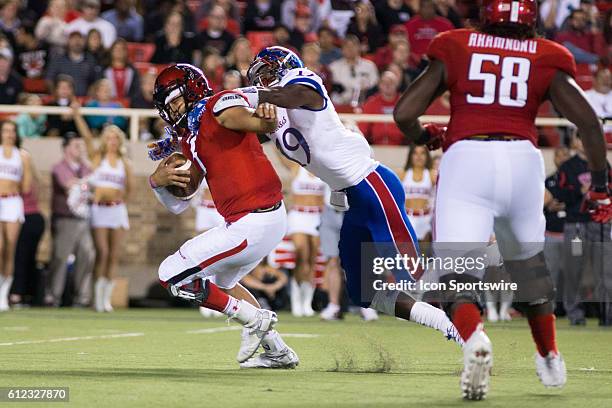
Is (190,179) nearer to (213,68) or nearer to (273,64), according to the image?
(273,64)

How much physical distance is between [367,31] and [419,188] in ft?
15.2

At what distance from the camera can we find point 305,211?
1548 cm

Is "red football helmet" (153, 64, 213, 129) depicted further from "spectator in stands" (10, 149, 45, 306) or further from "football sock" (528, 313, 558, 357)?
"spectator in stands" (10, 149, 45, 306)

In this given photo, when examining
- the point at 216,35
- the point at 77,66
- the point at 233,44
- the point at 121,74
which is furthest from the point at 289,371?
the point at 216,35

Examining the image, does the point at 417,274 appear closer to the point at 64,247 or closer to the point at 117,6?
the point at 64,247

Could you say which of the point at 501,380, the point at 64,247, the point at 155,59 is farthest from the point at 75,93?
the point at 501,380

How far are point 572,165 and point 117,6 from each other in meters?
8.33

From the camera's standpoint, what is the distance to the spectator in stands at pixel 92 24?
18.8 m

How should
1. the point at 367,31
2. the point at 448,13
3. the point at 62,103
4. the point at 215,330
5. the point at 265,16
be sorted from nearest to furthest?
1. the point at 215,330
2. the point at 62,103
3. the point at 367,31
4. the point at 448,13
5. the point at 265,16

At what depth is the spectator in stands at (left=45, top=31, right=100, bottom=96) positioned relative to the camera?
59.5ft

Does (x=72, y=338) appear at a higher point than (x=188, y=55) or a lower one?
lower

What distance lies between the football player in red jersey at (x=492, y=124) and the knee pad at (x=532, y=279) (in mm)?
110

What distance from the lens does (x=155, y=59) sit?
61.0 feet

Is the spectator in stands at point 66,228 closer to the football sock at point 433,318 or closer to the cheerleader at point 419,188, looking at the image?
the cheerleader at point 419,188
